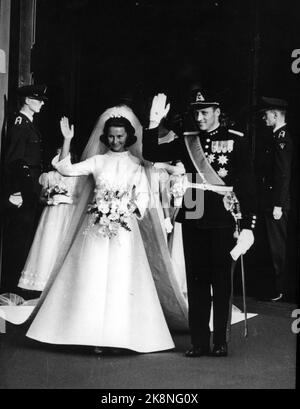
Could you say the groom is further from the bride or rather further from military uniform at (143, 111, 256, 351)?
the bride

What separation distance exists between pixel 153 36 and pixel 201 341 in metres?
1.87

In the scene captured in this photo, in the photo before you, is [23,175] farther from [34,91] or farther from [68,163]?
[34,91]

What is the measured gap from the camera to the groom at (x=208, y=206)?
14.2 ft

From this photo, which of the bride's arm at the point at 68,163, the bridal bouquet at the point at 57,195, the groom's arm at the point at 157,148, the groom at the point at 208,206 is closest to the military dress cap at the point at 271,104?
the groom at the point at 208,206

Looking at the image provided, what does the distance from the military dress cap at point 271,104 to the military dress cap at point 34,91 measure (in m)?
1.33

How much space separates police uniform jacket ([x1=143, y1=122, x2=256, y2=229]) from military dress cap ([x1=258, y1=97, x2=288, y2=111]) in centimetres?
23

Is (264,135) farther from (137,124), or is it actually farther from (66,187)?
(66,187)

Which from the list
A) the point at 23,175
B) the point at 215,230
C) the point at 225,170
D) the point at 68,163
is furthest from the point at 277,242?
the point at 23,175

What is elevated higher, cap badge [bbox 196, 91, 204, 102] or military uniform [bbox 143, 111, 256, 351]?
cap badge [bbox 196, 91, 204, 102]

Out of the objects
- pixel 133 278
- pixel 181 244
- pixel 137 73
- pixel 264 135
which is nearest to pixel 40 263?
pixel 133 278

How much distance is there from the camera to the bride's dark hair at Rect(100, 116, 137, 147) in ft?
14.4

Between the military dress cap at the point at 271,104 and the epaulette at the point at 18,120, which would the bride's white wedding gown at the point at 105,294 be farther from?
the military dress cap at the point at 271,104

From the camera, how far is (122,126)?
4.39 m

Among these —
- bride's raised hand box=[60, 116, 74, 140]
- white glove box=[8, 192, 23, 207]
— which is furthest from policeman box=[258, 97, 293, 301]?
white glove box=[8, 192, 23, 207]
